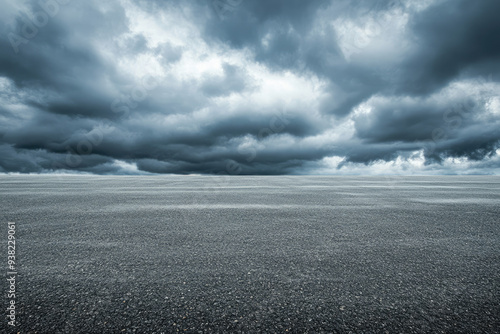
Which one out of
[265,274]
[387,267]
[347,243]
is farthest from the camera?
[347,243]

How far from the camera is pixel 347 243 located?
4.44 meters

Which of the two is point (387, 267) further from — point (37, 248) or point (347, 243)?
point (37, 248)

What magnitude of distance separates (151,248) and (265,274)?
2068mm

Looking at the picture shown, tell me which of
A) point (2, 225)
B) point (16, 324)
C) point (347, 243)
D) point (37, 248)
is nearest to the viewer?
point (16, 324)

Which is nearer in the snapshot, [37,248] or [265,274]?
[265,274]

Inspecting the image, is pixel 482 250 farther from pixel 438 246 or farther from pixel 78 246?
pixel 78 246

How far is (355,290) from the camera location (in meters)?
2.74

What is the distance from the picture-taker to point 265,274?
3143mm

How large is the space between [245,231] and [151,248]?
187 centimetres

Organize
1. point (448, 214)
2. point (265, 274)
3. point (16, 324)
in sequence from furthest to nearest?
point (448, 214), point (265, 274), point (16, 324)

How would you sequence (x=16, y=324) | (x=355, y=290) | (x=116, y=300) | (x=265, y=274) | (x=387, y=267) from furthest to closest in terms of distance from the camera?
(x=387, y=267), (x=265, y=274), (x=355, y=290), (x=116, y=300), (x=16, y=324)

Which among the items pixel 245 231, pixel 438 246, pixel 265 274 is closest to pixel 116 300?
pixel 265 274

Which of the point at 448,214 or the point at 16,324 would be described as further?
the point at 448,214

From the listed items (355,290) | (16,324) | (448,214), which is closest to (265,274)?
(355,290)
